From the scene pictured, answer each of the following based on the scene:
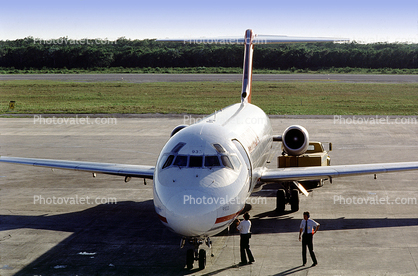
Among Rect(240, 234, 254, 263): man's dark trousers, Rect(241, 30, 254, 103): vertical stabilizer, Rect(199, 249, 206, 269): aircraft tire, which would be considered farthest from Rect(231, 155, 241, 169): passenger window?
Rect(241, 30, 254, 103): vertical stabilizer

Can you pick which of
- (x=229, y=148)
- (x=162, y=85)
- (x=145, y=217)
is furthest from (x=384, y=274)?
(x=162, y=85)

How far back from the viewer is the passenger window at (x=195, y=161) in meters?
11.2

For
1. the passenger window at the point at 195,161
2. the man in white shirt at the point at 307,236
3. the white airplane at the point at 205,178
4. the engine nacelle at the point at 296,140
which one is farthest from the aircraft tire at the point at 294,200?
the passenger window at the point at 195,161

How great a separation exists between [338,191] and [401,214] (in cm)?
356

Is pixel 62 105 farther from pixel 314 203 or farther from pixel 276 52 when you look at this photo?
pixel 276 52

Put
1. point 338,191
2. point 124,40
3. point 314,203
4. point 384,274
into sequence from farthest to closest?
1. point 124,40
2. point 338,191
3. point 314,203
4. point 384,274

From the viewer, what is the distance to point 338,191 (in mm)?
19641

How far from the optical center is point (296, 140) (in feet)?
62.8

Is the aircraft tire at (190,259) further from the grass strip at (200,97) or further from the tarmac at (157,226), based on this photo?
the grass strip at (200,97)

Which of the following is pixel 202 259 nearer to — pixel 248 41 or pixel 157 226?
pixel 157 226

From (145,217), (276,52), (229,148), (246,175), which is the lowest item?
(145,217)

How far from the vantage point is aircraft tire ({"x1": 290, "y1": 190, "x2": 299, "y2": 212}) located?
55.3 ft

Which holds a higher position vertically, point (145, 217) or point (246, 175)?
point (246, 175)

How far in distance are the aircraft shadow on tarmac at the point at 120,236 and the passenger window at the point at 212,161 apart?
2.72 meters
